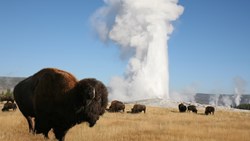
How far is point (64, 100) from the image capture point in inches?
404

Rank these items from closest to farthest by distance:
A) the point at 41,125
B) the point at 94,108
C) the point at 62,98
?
1. the point at 94,108
2. the point at 62,98
3. the point at 41,125

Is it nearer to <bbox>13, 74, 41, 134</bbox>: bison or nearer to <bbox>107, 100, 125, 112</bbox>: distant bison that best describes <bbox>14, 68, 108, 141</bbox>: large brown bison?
<bbox>13, 74, 41, 134</bbox>: bison

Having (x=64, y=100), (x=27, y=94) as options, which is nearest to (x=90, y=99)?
(x=64, y=100)

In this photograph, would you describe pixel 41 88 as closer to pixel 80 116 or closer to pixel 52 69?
pixel 52 69

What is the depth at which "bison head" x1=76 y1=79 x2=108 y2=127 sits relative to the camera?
9484 mm

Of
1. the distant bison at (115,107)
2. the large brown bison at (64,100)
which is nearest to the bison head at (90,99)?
the large brown bison at (64,100)

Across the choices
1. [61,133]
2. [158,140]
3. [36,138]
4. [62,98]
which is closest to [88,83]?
[62,98]

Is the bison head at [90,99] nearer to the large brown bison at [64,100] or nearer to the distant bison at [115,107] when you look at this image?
the large brown bison at [64,100]

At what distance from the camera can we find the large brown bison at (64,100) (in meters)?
Answer: 9.66

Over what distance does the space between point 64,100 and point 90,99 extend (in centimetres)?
107

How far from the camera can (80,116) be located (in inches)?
388

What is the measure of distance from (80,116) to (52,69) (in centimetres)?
284

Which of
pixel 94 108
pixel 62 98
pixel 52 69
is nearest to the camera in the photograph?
pixel 94 108

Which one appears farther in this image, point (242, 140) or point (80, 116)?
point (242, 140)
